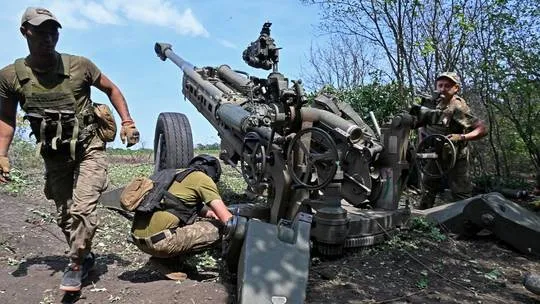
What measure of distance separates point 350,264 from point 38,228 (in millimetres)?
3397

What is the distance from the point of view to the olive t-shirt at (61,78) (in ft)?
14.1

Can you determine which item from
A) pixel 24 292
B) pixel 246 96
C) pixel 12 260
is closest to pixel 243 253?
pixel 24 292

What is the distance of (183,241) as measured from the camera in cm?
443

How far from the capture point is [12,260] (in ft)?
16.5

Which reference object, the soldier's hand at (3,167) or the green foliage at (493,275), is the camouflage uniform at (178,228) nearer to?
the soldier's hand at (3,167)

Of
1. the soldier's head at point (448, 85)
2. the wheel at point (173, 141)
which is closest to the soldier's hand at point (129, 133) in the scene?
the wheel at point (173, 141)

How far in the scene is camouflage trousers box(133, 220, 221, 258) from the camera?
4.37 metres

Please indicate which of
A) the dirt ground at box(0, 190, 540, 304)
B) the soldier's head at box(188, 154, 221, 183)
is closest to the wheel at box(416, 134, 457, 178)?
the dirt ground at box(0, 190, 540, 304)

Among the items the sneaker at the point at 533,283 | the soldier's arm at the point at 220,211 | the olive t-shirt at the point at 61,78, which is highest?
the olive t-shirt at the point at 61,78

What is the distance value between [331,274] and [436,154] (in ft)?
6.95

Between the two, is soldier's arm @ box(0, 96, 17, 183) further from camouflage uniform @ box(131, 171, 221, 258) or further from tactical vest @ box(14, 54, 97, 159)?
camouflage uniform @ box(131, 171, 221, 258)

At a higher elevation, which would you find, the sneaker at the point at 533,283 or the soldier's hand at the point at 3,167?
the soldier's hand at the point at 3,167

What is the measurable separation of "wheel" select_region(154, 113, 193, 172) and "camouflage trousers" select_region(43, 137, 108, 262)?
3135 mm

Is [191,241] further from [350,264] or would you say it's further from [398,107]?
[398,107]
